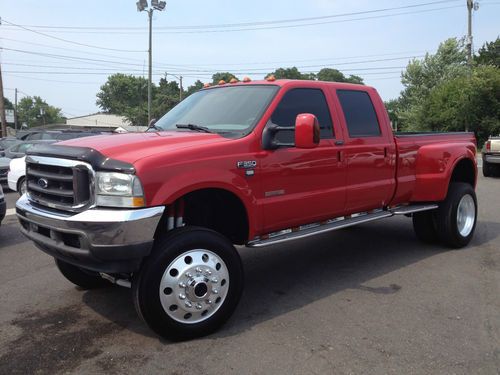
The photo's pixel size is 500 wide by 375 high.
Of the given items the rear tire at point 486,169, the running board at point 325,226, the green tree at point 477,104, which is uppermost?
the green tree at point 477,104

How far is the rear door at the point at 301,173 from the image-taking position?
4301 millimetres

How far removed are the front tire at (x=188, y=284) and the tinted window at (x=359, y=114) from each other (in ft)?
7.05

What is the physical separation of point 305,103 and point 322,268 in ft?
6.37

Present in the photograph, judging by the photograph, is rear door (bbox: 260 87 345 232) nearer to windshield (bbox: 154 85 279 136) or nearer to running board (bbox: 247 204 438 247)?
running board (bbox: 247 204 438 247)

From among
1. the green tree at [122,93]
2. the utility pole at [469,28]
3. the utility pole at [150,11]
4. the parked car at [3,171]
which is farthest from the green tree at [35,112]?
the parked car at [3,171]

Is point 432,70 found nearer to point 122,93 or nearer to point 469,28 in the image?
point 469,28

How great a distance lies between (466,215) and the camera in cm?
674

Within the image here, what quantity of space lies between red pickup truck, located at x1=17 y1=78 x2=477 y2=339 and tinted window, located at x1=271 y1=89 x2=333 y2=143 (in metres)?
0.01

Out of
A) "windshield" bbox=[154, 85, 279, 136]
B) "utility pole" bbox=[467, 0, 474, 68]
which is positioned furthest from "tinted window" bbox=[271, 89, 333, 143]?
"utility pole" bbox=[467, 0, 474, 68]

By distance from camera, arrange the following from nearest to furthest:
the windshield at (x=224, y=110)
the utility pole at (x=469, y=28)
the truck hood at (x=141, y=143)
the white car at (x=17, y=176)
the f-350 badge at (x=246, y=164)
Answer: the truck hood at (x=141, y=143) < the f-350 badge at (x=246, y=164) < the windshield at (x=224, y=110) < the white car at (x=17, y=176) < the utility pole at (x=469, y=28)

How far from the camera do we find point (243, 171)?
4.04 m

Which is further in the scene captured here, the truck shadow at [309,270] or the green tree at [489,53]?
the green tree at [489,53]

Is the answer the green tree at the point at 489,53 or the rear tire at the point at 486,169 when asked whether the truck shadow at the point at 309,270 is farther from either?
the green tree at the point at 489,53

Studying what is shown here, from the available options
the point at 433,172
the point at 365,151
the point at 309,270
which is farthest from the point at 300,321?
the point at 433,172
